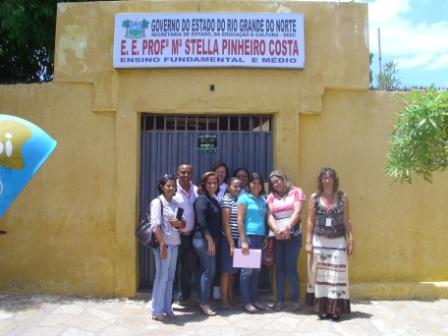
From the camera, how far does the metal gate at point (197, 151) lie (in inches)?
239

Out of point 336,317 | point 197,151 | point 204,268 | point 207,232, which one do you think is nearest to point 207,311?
point 204,268

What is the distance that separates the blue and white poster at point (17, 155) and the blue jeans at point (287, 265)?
2.71 metres

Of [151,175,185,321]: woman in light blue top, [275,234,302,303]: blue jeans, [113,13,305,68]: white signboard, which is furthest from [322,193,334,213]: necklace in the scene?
[113,13,305,68]: white signboard

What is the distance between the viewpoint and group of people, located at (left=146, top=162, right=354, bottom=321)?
511cm

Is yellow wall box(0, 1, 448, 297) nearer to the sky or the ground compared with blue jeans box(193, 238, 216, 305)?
nearer to the sky

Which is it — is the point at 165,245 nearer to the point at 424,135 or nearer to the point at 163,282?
the point at 163,282

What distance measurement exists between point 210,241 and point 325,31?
2.93 metres

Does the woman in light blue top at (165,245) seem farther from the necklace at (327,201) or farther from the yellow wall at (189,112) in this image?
the necklace at (327,201)

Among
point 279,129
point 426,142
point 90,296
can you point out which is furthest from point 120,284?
point 426,142

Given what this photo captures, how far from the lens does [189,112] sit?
5922 millimetres

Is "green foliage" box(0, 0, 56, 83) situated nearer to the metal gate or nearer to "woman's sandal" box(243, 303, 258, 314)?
the metal gate

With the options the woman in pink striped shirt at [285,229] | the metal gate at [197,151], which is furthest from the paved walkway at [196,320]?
the metal gate at [197,151]

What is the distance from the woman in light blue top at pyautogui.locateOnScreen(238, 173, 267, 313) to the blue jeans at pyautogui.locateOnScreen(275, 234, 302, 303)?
0.76 ft

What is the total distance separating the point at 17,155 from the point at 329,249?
3227 mm
